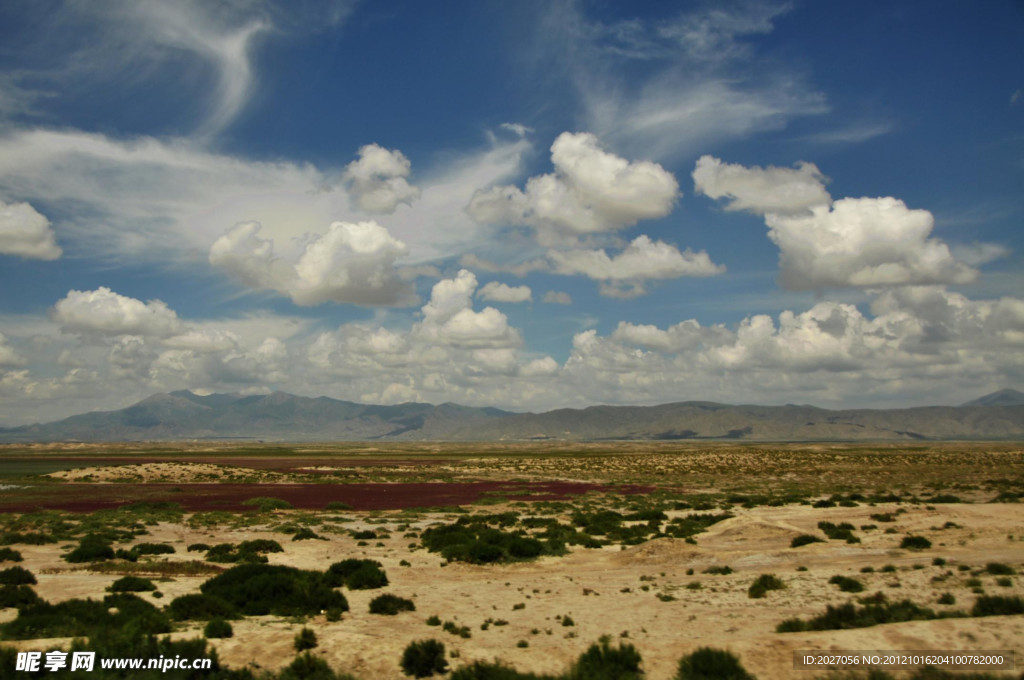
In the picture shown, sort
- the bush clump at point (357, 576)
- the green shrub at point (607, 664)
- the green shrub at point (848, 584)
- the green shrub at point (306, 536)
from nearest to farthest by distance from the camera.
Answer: the green shrub at point (607, 664) → the green shrub at point (848, 584) → the bush clump at point (357, 576) → the green shrub at point (306, 536)

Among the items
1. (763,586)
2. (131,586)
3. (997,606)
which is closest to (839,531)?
(763,586)

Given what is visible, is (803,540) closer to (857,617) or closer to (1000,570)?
(1000,570)

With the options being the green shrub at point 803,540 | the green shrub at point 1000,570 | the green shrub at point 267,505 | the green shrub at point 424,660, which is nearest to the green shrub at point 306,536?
the green shrub at point 267,505

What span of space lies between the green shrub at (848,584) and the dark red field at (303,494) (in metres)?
40.2

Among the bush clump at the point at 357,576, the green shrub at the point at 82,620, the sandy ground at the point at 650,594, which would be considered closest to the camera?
the sandy ground at the point at 650,594

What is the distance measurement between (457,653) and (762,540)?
21881 mm

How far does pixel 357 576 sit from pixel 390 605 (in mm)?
4488

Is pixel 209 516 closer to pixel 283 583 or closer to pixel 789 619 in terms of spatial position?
pixel 283 583

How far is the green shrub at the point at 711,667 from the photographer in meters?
12.2

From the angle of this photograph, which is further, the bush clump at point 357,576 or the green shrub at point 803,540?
the green shrub at point 803,540

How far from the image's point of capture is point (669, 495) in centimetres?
5962

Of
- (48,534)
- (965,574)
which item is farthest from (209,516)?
(965,574)

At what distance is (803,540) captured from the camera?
3006 centimetres

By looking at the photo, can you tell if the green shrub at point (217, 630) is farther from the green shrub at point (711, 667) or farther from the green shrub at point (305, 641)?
the green shrub at point (711, 667)
